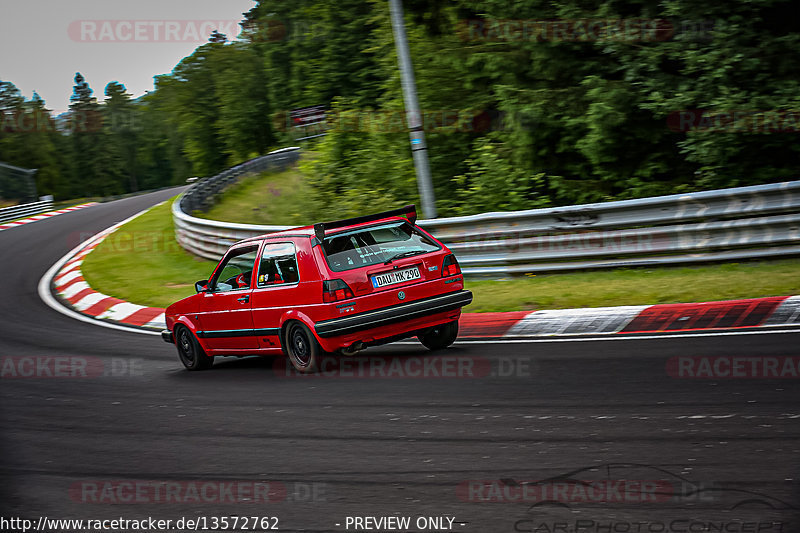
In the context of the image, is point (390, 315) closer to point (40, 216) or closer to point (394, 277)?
point (394, 277)

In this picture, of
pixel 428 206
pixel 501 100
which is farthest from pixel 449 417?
pixel 501 100

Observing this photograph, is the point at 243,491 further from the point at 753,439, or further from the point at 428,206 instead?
the point at 428,206

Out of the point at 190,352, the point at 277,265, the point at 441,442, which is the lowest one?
the point at 190,352

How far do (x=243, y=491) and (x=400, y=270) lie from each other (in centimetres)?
372

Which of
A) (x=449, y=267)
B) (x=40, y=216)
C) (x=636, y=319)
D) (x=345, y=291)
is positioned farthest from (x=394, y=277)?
(x=40, y=216)

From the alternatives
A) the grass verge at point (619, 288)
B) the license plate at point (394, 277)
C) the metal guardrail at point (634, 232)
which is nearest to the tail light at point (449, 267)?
the license plate at point (394, 277)

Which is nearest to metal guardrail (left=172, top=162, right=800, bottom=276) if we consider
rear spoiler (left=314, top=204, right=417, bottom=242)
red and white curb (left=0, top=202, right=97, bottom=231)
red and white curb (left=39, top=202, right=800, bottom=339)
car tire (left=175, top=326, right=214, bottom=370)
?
red and white curb (left=39, top=202, right=800, bottom=339)

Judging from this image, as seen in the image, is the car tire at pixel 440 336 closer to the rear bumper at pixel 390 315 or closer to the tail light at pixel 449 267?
the rear bumper at pixel 390 315

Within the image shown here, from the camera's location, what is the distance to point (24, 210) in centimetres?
3444

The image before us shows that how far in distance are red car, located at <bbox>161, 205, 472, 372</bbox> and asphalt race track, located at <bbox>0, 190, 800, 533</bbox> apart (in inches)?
13.5

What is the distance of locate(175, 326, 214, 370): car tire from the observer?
31.2ft

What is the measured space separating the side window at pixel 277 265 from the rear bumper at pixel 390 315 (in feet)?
2.25

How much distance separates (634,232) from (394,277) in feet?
14.5

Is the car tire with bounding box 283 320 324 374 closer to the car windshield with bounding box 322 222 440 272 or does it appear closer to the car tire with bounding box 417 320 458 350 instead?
the car windshield with bounding box 322 222 440 272
